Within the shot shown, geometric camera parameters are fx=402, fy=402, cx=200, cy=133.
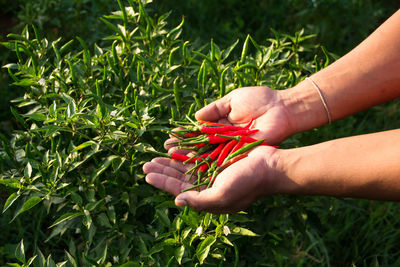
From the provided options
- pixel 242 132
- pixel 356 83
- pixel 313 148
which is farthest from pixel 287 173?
pixel 356 83

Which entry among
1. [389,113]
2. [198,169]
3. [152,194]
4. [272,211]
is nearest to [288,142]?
[272,211]

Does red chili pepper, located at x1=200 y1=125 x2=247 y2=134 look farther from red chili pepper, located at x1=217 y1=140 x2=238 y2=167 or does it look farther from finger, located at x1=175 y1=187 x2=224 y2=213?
finger, located at x1=175 y1=187 x2=224 y2=213

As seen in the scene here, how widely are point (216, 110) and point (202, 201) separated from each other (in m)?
0.61

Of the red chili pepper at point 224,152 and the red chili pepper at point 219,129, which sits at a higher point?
the red chili pepper at point 219,129

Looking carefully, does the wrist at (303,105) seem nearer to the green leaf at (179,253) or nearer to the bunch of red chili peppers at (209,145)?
the bunch of red chili peppers at (209,145)

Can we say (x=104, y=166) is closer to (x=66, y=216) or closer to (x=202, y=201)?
(x=66, y=216)

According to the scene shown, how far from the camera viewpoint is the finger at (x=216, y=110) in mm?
2070

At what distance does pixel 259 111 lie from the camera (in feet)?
7.46

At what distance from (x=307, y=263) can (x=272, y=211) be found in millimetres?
903

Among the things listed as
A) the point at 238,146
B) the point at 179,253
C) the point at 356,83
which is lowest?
the point at 179,253

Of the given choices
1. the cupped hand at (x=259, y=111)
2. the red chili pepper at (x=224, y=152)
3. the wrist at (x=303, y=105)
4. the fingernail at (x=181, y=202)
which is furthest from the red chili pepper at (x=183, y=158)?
the wrist at (x=303, y=105)

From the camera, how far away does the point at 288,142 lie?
2357 millimetres

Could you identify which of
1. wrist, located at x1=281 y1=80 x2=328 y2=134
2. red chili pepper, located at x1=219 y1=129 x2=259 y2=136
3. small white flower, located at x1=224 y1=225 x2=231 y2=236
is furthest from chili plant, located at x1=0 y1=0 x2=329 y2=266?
red chili pepper, located at x1=219 y1=129 x2=259 y2=136

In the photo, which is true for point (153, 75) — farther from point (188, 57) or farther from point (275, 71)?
point (275, 71)
